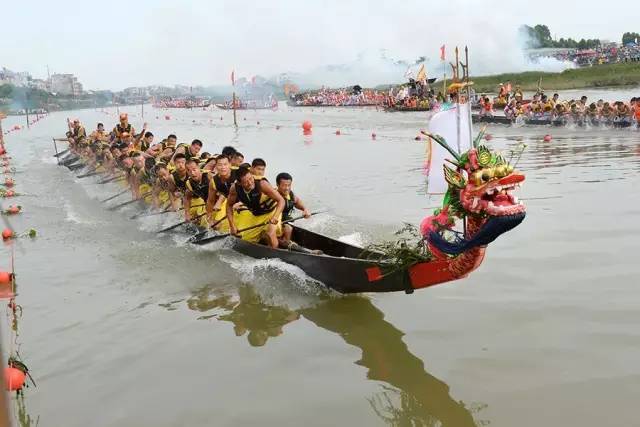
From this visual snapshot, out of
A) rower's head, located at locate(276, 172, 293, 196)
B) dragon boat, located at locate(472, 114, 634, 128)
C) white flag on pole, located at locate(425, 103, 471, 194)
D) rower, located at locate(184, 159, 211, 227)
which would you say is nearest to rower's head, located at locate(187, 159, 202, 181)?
rower, located at locate(184, 159, 211, 227)

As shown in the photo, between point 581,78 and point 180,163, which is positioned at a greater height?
point 581,78

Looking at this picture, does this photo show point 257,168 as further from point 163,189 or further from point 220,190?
point 163,189

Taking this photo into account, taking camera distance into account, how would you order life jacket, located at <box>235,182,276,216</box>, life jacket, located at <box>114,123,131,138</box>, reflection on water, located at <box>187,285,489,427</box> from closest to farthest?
reflection on water, located at <box>187,285,489,427</box>
life jacket, located at <box>235,182,276,216</box>
life jacket, located at <box>114,123,131,138</box>

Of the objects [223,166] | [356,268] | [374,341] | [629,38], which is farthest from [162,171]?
[629,38]

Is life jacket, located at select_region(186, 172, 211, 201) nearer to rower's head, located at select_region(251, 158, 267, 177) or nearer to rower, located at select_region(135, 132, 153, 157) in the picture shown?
rower's head, located at select_region(251, 158, 267, 177)

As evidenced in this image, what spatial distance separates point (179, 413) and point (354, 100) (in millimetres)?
60582

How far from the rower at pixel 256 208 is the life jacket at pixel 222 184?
462mm

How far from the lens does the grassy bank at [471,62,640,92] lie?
155ft

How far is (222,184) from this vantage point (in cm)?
971

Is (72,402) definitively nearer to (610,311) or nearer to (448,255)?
(448,255)

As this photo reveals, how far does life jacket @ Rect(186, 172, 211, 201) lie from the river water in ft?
3.08

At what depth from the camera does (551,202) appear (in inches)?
448

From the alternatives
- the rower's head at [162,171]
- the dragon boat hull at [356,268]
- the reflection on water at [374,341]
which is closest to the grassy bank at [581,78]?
the rower's head at [162,171]

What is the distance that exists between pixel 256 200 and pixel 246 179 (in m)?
0.41
